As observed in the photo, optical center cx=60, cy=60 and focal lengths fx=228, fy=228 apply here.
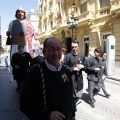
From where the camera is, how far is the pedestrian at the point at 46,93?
6.43ft

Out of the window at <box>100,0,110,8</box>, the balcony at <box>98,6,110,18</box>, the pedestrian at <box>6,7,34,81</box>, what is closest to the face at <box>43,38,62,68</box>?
the pedestrian at <box>6,7,34,81</box>

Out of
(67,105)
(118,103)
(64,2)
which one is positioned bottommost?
(118,103)

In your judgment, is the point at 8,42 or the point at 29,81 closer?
the point at 29,81

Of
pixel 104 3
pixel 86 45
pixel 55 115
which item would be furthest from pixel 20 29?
pixel 86 45

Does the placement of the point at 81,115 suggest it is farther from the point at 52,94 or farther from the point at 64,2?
the point at 64,2

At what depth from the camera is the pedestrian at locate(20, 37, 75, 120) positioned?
1.96 m

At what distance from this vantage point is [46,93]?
6.61ft

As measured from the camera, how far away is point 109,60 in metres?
14.6

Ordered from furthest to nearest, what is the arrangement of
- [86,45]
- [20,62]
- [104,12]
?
[86,45], [104,12], [20,62]

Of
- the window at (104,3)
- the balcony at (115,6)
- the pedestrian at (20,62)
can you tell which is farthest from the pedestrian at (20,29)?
the window at (104,3)

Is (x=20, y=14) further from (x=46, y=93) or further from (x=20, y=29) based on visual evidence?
(x=46, y=93)

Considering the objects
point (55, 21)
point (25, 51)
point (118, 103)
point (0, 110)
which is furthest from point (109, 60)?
point (55, 21)

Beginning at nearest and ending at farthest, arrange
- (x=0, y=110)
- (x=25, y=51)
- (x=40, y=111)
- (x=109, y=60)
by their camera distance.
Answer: (x=40, y=111)
(x=0, y=110)
(x=25, y=51)
(x=109, y=60)

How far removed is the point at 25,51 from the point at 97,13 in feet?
53.8
